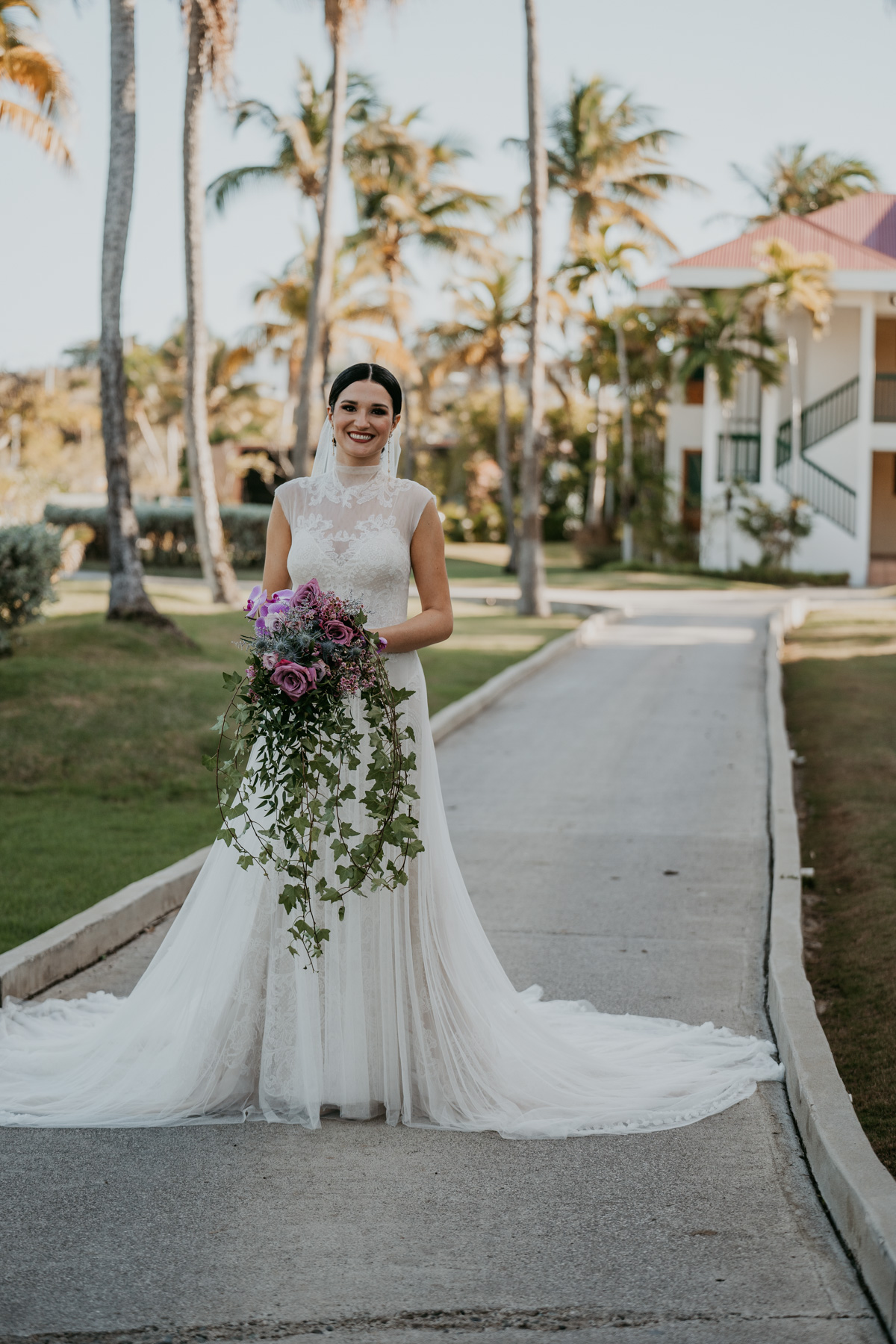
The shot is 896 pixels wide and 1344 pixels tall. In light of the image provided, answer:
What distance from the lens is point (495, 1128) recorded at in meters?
4.22

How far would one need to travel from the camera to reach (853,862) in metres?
7.91

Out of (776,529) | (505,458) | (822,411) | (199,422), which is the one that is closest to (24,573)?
(199,422)

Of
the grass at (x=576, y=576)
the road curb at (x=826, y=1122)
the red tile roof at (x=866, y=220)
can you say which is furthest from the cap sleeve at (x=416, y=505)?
the red tile roof at (x=866, y=220)

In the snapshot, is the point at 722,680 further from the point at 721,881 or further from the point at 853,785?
the point at 721,881

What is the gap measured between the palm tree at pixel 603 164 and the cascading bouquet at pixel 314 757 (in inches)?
1393

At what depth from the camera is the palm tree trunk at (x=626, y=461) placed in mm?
37031

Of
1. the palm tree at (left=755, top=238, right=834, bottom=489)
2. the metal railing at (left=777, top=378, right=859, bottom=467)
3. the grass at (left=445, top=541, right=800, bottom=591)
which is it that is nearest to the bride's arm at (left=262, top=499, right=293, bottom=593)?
the grass at (left=445, top=541, right=800, bottom=591)

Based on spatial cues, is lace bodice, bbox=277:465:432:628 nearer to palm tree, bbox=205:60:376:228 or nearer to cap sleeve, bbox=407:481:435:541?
cap sleeve, bbox=407:481:435:541

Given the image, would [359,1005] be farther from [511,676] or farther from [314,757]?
[511,676]

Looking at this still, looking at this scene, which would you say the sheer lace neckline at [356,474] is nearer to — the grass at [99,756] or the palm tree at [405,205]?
the grass at [99,756]

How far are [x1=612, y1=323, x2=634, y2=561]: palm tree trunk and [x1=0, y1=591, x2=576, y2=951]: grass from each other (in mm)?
21618

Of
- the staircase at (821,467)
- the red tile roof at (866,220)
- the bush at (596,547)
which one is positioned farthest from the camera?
the bush at (596,547)

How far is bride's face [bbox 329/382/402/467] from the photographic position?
438 cm

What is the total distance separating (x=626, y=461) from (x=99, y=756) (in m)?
28.4
